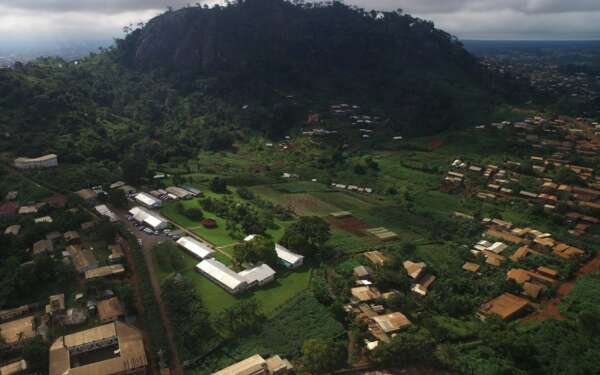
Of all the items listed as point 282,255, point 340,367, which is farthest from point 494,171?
point 340,367

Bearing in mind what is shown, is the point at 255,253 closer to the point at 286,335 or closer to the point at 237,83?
the point at 286,335

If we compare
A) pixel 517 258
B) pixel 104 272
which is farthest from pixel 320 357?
pixel 517 258

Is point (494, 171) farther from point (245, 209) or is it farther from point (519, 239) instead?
point (245, 209)

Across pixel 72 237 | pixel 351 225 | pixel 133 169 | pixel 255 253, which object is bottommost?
pixel 351 225

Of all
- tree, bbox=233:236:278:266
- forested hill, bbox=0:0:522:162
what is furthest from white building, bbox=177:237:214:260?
forested hill, bbox=0:0:522:162

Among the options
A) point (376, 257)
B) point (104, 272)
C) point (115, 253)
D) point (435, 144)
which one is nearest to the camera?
point (104, 272)

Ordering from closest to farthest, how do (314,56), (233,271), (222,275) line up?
(222,275) → (233,271) → (314,56)

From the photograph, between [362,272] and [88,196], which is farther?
[88,196]

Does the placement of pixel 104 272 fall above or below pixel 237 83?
below
